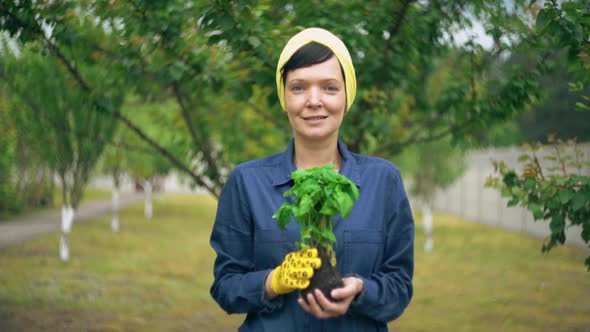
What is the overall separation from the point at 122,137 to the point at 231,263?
15598 millimetres

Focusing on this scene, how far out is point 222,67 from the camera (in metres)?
4.76

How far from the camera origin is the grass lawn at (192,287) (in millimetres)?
8555

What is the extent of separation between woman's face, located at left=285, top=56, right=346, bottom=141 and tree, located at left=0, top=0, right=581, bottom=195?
1577mm

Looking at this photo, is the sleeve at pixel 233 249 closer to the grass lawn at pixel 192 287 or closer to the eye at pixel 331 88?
the eye at pixel 331 88

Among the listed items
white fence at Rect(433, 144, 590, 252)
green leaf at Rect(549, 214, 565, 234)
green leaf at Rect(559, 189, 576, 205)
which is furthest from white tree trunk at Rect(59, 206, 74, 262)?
green leaf at Rect(559, 189, 576, 205)

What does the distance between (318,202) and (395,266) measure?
1.44 ft

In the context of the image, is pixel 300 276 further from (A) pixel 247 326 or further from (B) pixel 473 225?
(B) pixel 473 225

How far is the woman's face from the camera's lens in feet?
7.08

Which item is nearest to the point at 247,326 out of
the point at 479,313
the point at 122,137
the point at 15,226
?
the point at 479,313

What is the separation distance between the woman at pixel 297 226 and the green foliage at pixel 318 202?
0.20m

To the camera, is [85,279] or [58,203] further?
[58,203]

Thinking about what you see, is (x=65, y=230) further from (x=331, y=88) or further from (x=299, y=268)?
(x=299, y=268)

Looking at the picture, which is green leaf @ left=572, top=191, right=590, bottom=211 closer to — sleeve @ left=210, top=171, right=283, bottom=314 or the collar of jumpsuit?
the collar of jumpsuit

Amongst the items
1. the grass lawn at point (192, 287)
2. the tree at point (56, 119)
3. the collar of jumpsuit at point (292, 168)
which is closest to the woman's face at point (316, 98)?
the collar of jumpsuit at point (292, 168)
